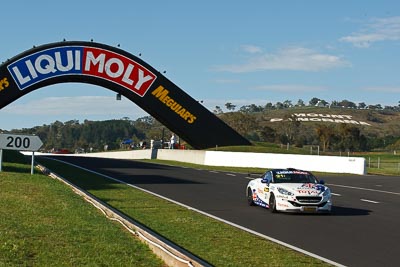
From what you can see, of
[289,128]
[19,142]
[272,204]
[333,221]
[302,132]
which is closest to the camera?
[333,221]

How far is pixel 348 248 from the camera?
11.6m

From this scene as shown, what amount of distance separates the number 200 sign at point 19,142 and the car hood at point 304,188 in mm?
11994

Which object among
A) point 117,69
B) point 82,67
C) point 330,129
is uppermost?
point 117,69

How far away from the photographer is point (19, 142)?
26.1 meters

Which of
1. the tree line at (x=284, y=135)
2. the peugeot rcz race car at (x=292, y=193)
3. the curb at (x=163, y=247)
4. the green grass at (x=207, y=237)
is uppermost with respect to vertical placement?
the tree line at (x=284, y=135)

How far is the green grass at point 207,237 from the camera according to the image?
9.98 m

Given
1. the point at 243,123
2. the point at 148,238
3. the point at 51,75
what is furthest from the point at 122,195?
the point at 243,123

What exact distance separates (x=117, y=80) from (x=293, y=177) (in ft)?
112

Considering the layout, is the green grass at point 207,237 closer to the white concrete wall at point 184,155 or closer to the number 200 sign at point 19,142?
the number 200 sign at point 19,142

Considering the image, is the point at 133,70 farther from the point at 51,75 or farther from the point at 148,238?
the point at 148,238

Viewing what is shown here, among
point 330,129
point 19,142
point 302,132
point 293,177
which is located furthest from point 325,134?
point 293,177

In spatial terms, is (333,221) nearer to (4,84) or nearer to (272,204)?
(272,204)

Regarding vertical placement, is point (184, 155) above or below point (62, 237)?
above

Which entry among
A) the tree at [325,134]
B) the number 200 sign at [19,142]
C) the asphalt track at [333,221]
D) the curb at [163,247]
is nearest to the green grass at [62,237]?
the curb at [163,247]
